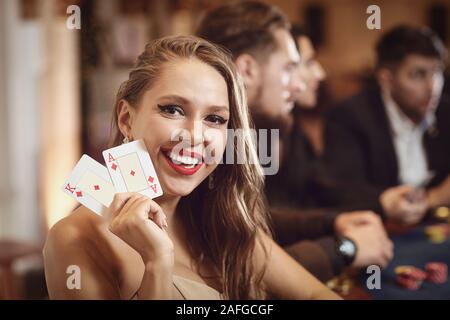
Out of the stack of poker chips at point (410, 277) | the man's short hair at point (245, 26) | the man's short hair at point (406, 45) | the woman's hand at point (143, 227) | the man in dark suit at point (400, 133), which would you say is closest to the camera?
the woman's hand at point (143, 227)

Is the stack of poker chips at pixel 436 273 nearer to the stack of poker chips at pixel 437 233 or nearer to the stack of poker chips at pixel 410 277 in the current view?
the stack of poker chips at pixel 410 277

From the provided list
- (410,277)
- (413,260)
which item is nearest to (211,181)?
(410,277)

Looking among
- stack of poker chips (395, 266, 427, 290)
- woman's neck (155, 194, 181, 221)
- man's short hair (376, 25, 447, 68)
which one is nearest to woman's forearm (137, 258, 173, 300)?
woman's neck (155, 194, 181, 221)

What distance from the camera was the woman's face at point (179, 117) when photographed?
0.95 meters

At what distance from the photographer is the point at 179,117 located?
0.95 meters

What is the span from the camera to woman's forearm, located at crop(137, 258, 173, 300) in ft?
2.85

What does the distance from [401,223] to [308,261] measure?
23.4 inches

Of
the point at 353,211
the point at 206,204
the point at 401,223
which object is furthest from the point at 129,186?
the point at 401,223

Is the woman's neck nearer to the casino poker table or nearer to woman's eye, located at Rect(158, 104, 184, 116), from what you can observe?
woman's eye, located at Rect(158, 104, 184, 116)

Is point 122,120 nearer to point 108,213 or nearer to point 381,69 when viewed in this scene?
point 108,213

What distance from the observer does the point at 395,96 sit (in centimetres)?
175

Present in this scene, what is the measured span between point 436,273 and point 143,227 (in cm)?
77

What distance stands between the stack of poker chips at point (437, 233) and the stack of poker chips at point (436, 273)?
0.24 meters

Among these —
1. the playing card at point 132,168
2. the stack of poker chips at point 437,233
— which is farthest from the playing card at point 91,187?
the stack of poker chips at point 437,233
